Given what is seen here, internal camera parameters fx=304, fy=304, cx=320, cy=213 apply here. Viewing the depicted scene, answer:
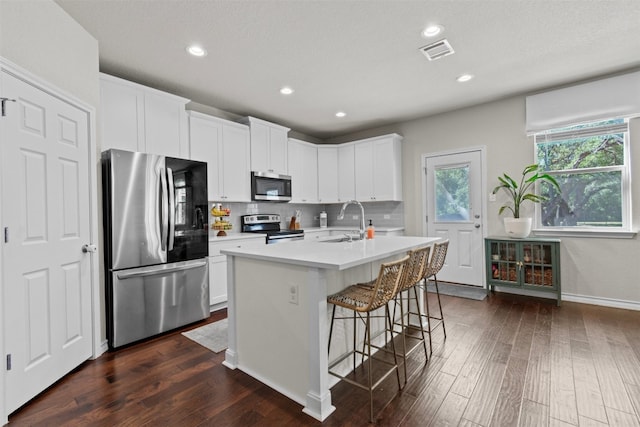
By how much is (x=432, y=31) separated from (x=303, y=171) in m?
3.17

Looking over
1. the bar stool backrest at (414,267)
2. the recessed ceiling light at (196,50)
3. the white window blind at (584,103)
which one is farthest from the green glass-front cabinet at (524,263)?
the recessed ceiling light at (196,50)

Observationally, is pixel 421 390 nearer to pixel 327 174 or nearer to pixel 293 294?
pixel 293 294

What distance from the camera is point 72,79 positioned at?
2320 mm

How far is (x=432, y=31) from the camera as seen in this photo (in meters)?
2.55

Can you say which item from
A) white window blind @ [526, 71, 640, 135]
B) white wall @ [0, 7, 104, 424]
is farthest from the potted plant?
white wall @ [0, 7, 104, 424]

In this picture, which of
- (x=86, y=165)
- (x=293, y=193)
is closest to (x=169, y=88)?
(x=86, y=165)

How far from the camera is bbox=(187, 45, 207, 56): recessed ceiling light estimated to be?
273 cm

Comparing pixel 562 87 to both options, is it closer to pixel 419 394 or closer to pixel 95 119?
pixel 419 394

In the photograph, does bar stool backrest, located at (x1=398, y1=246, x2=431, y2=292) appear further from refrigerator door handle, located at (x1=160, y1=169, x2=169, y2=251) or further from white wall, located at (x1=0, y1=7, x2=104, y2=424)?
white wall, located at (x1=0, y1=7, x2=104, y2=424)

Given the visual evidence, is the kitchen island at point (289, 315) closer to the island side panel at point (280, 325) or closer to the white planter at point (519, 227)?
the island side panel at point (280, 325)

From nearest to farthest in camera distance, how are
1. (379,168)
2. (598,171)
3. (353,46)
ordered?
(353,46), (598,171), (379,168)

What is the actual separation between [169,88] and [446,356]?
4.00 metres

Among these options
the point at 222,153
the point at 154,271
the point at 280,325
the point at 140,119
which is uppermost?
the point at 140,119

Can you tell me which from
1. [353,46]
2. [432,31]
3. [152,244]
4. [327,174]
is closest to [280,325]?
[152,244]
